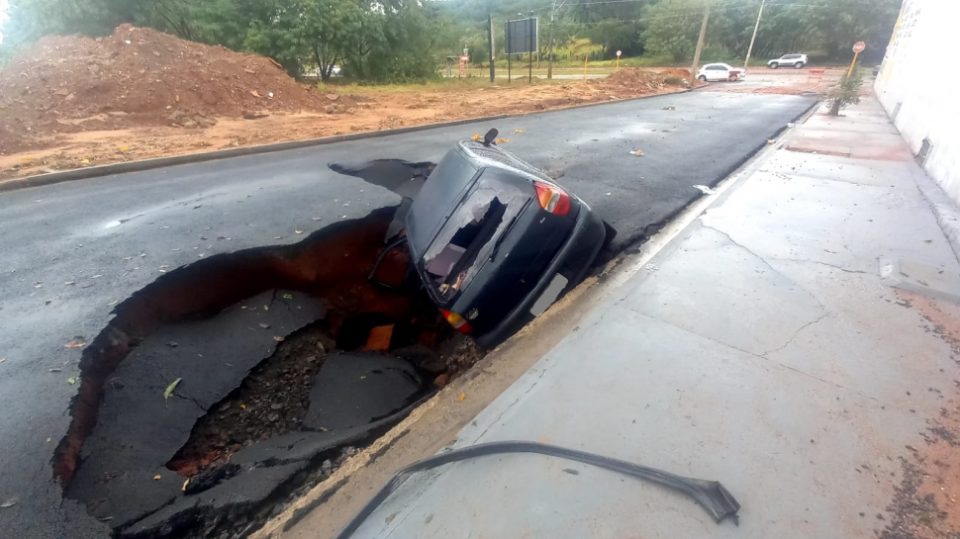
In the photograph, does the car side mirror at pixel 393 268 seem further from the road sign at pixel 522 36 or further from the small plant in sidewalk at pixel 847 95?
the road sign at pixel 522 36

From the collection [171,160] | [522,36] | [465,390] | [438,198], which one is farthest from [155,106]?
[522,36]

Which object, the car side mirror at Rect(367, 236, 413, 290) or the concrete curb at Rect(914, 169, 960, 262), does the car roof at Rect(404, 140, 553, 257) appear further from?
the concrete curb at Rect(914, 169, 960, 262)

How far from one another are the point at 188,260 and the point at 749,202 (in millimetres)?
6857

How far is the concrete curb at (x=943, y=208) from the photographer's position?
4.98 m

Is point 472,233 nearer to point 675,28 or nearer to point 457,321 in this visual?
point 457,321

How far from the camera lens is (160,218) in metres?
5.59

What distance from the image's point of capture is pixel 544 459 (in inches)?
94.0

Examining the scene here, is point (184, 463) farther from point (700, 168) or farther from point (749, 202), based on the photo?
point (700, 168)

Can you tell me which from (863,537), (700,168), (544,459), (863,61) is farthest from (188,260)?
(863,61)

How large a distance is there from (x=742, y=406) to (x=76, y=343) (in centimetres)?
449

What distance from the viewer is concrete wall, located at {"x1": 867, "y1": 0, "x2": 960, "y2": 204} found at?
691 centimetres

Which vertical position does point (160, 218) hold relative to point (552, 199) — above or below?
below

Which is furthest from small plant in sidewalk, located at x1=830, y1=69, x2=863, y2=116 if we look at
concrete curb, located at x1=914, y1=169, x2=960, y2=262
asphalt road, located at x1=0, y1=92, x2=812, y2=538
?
concrete curb, located at x1=914, y1=169, x2=960, y2=262

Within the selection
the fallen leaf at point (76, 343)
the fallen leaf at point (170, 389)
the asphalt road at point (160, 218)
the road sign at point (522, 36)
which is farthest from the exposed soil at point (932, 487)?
the road sign at point (522, 36)
